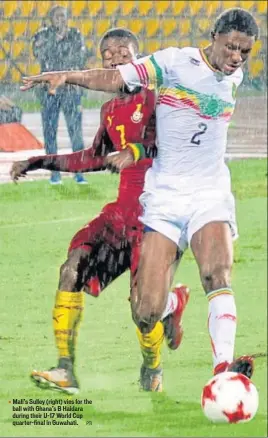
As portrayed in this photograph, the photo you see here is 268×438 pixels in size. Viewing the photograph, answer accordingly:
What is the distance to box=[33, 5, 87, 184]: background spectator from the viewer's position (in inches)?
638

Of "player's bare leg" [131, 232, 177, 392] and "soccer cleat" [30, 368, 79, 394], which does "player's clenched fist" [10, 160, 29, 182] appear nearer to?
"player's bare leg" [131, 232, 177, 392]

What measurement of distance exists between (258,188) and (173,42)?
41.5 feet

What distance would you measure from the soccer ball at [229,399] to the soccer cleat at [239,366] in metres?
0.03

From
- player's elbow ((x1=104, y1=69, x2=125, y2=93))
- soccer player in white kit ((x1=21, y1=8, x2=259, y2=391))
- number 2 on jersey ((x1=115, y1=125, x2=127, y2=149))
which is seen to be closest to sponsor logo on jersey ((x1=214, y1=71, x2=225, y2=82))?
soccer player in white kit ((x1=21, y1=8, x2=259, y2=391))

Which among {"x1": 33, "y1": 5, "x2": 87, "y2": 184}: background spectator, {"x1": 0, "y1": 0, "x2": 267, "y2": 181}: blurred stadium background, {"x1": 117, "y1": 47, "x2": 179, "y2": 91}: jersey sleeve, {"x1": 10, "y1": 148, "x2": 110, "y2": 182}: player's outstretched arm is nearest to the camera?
{"x1": 117, "y1": 47, "x2": 179, "y2": 91}: jersey sleeve

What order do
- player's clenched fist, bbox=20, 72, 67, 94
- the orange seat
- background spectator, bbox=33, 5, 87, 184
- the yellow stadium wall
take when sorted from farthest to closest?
the yellow stadium wall → the orange seat → background spectator, bbox=33, 5, 87, 184 → player's clenched fist, bbox=20, 72, 67, 94

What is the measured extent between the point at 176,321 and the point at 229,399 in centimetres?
158

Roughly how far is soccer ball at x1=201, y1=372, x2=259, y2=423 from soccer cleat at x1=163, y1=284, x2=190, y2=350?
1.32 metres

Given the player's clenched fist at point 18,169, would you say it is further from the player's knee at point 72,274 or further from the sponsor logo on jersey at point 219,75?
the sponsor logo on jersey at point 219,75

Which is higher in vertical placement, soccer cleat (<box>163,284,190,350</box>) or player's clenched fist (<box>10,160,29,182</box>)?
player's clenched fist (<box>10,160,29,182</box>)

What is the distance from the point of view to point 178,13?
29.3m

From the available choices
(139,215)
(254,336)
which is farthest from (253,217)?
(139,215)

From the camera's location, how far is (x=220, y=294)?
7074 mm

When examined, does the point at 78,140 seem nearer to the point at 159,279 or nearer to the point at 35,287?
the point at 35,287
